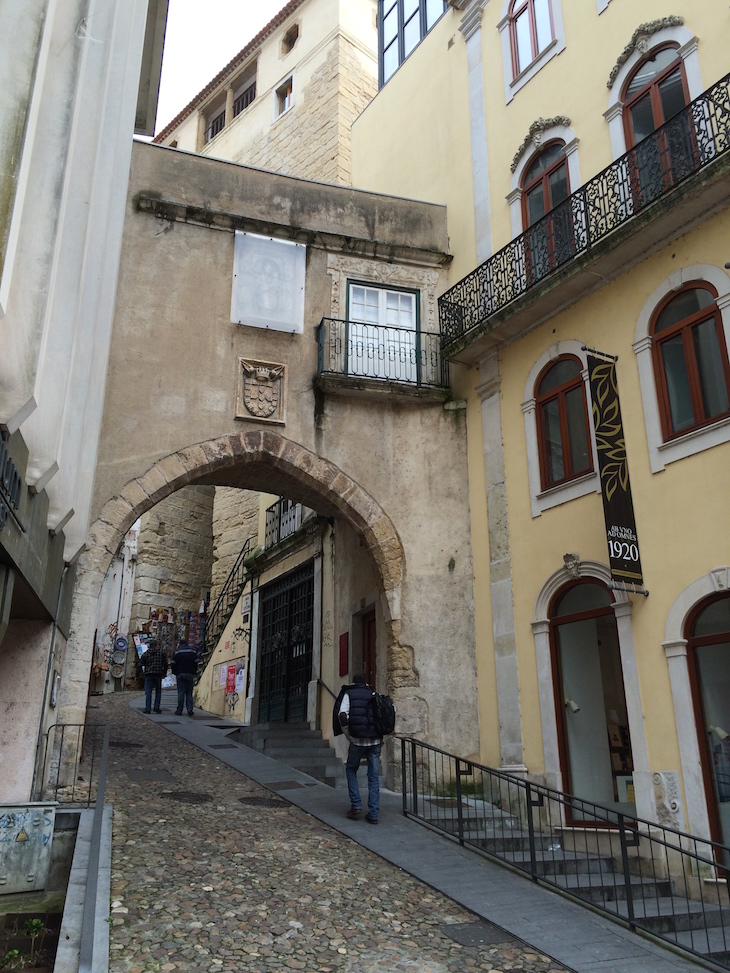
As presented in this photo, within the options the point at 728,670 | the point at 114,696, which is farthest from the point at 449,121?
the point at 114,696

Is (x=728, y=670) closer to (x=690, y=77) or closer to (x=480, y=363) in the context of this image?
(x=480, y=363)

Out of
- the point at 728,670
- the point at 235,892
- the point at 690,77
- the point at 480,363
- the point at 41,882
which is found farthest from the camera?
the point at 480,363

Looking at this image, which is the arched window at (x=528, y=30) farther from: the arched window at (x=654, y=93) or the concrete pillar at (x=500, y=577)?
the concrete pillar at (x=500, y=577)

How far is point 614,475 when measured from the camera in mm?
9602

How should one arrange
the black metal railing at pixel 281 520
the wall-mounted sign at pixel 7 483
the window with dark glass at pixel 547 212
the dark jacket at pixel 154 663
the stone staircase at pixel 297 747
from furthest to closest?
the black metal railing at pixel 281 520 < the dark jacket at pixel 154 663 < the stone staircase at pixel 297 747 < the window with dark glass at pixel 547 212 < the wall-mounted sign at pixel 7 483

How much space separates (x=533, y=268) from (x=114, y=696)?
15.0 metres

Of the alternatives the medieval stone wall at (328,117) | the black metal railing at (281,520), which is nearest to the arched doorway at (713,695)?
the black metal railing at (281,520)

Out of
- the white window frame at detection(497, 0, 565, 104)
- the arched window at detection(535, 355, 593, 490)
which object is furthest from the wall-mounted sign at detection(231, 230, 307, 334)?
the white window frame at detection(497, 0, 565, 104)

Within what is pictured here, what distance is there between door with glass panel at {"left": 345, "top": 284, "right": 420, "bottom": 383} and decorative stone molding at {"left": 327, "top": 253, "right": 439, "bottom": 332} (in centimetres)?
13

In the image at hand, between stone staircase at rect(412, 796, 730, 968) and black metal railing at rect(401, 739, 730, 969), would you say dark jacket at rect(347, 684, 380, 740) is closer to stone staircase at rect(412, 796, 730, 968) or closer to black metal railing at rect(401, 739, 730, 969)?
black metal railing at rect(401, 739, 730, 969)

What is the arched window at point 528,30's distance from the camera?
1285cm

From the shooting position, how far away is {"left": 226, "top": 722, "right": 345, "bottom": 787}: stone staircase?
12.0m

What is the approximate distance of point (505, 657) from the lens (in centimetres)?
1147

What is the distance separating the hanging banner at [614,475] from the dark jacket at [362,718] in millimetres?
3124
